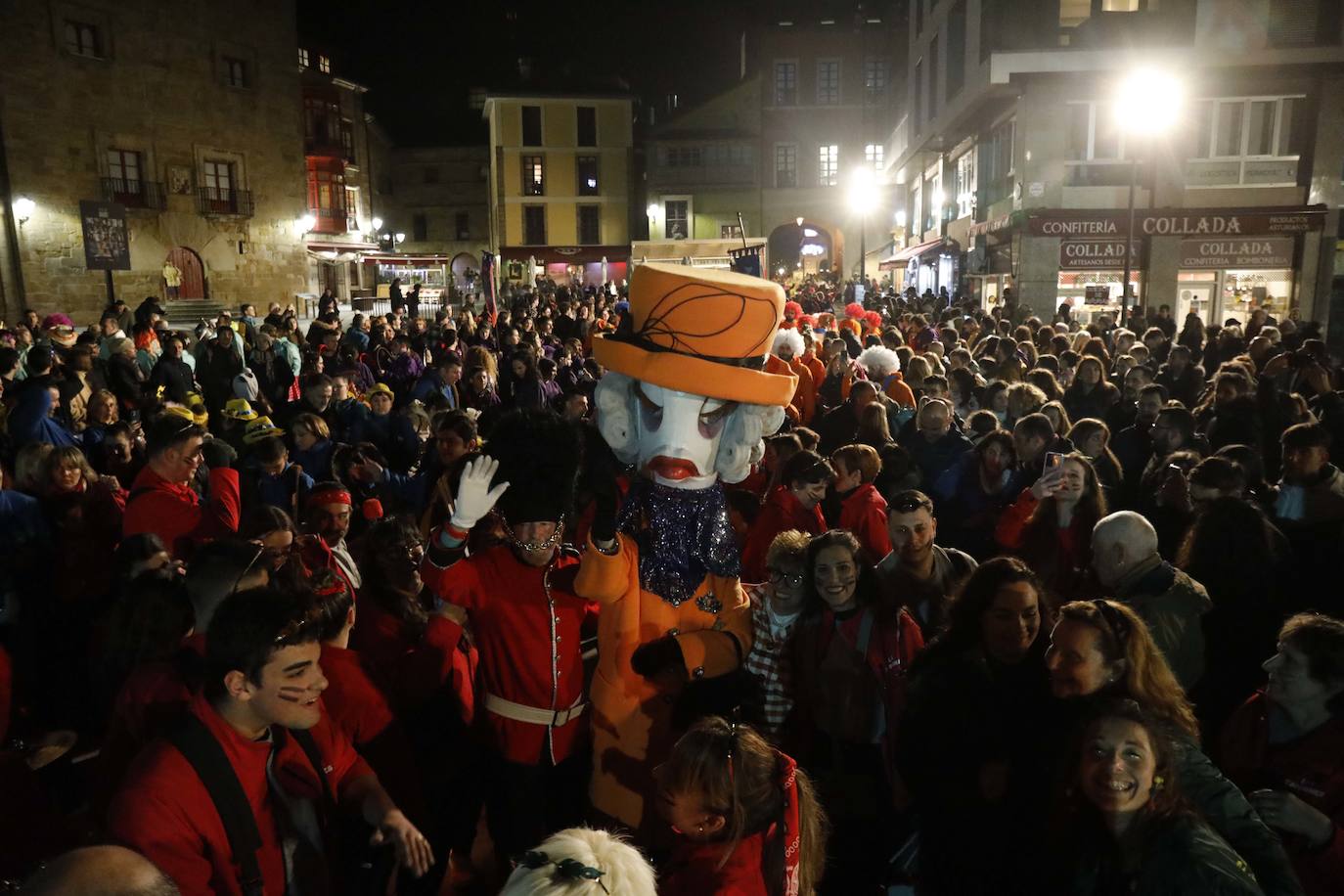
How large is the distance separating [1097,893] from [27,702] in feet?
15.3

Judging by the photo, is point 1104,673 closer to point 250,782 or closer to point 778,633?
point 778,633

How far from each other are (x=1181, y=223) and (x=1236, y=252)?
157 centimetres

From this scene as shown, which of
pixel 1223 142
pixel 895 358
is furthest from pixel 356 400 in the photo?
pixel 1223 142

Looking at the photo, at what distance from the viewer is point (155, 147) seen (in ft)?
87.5

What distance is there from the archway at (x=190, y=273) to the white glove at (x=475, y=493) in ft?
97.8

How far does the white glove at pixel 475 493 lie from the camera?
2930mm

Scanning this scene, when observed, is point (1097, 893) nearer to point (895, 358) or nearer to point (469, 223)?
point (895, 358)

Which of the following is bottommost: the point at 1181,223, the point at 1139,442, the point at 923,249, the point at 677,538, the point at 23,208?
the point at 1139,442

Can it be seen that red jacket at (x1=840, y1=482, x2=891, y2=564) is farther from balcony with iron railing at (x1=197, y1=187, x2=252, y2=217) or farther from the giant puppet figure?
balcony with iron railing at (x1=197, y1=187, x2=252, y2=217)

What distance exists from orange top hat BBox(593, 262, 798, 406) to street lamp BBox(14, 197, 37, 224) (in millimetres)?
27012

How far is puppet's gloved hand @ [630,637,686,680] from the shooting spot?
10.1 ft

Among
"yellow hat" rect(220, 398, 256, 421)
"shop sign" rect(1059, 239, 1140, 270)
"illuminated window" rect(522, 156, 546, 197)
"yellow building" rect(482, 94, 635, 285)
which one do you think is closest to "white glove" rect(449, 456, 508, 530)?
"yellow hat" rect(220, 398, 256, 421)

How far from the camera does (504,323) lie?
15.2 meters

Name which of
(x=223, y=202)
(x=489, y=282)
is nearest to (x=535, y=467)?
(x=489, y=282)
